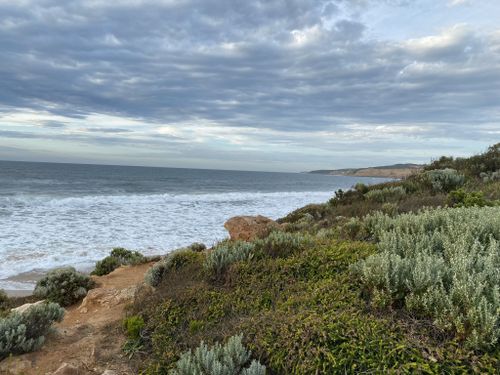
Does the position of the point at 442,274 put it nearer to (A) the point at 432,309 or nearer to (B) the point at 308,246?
(A) the point at 432,309

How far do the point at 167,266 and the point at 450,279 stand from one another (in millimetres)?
4519

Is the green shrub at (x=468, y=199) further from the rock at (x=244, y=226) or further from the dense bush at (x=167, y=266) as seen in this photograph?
the dense bush at (x=167, y=266)

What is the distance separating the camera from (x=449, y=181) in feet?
39.3

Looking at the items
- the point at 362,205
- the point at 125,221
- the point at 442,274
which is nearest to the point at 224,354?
the point at 442,274

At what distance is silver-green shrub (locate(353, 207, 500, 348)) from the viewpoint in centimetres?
277

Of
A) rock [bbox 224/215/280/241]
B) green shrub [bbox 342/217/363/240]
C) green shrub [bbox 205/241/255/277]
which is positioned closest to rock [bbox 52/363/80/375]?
green shrub [bbox 205/241/255/277]

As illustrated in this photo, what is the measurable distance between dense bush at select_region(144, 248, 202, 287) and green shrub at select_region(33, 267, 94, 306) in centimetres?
328

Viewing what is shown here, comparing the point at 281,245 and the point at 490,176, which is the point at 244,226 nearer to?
the point at 281,245

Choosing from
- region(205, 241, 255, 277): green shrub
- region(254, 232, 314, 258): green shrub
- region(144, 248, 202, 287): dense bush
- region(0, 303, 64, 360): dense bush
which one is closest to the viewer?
region(0, 303, 64, 360): dense bush

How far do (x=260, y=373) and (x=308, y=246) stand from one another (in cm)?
275

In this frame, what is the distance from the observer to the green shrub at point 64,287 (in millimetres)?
8516

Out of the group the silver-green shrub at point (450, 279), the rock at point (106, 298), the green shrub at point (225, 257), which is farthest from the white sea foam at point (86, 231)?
the silver-green shrub at point (450, 279)

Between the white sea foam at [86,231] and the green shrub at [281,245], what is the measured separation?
928 cm

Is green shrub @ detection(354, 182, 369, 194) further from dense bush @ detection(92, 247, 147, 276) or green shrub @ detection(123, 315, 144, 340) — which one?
green shrub @ detection(123, 315, 144, 340)
